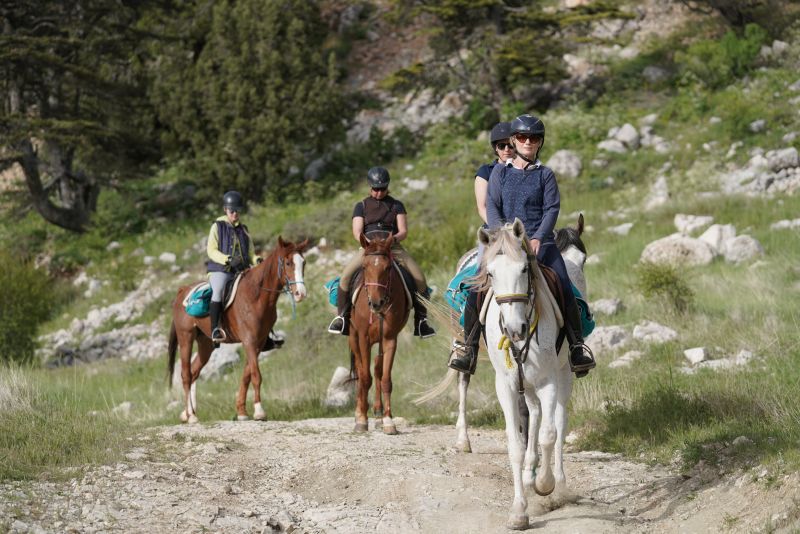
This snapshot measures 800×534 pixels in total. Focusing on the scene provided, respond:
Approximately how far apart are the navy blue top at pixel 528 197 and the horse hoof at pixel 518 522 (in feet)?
6.75

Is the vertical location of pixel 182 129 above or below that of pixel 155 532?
above

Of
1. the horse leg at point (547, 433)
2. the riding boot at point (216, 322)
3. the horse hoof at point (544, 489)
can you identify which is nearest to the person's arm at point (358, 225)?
the riding boot at point (216, 322)

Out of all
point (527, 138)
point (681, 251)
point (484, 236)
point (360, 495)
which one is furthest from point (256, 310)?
point (681, 251)

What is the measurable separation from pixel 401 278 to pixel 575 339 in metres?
4.10

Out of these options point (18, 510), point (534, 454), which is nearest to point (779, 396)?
point (534, 454)

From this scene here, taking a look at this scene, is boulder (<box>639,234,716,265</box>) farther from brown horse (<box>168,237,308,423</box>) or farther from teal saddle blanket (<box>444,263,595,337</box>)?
teal saddle blanket (<box>444,263,595,337</box>)

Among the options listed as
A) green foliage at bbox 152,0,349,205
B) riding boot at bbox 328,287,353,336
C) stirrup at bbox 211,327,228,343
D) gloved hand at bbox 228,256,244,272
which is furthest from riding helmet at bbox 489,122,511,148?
green foliage at bbox 152,0,349,205

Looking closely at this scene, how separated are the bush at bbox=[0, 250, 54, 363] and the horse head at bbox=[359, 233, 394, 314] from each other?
12138 millimetres

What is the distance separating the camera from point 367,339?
36.8ft

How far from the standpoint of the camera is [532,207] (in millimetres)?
7523

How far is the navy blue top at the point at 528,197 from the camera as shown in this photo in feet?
24.6

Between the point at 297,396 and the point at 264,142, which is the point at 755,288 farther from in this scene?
the point at 264,142

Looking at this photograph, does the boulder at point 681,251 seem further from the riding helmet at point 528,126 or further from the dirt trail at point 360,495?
the riding helmet at point 528,126

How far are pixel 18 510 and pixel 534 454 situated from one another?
3.64m
